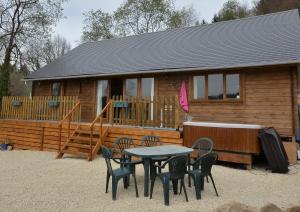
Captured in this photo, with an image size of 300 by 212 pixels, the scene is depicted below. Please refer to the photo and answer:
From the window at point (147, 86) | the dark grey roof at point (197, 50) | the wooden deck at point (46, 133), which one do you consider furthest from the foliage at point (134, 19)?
the wooden deck at point (46, 133)

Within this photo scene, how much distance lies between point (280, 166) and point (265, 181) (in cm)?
105

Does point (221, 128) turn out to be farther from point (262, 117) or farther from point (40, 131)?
point (40, 131)

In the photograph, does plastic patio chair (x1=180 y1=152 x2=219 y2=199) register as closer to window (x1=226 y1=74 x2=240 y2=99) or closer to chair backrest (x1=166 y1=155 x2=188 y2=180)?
chair backrest (x1=166 y1=155 x2=188 y2=180)

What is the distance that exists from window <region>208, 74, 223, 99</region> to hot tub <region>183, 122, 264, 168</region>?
2.52 meters

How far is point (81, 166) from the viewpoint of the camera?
727 centimetres

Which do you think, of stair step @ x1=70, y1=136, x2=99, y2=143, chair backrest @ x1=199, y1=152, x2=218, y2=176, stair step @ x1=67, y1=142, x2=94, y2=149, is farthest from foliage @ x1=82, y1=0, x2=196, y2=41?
chair backrest @ x1=199, y1=152, x2=218, y2=176

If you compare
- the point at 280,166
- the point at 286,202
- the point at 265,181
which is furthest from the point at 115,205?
the point at 280,166

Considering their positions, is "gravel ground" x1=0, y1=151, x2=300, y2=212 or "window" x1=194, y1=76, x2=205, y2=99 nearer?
"gravel ground" x1=0, y1=151, x2=300, y2=212

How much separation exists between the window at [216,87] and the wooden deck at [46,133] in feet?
9.39

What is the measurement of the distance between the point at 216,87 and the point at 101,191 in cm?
620

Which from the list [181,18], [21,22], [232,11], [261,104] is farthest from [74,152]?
[232,11]

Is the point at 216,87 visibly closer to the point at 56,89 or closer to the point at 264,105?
the point at 264,105

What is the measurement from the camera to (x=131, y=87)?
11820mm

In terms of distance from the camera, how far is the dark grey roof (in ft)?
30.0
